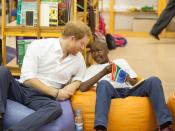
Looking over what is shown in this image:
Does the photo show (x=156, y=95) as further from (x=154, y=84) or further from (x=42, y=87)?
(x=42, y=87)

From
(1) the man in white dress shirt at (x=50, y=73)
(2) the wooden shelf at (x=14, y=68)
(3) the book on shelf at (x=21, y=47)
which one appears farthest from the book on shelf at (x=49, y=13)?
(1) the man in white dress shirt at (x=50, y=73)

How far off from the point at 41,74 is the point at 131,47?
11.2 ft

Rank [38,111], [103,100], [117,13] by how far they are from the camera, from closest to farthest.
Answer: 1. [38,111]
2. [103,100]
3. [117,13]

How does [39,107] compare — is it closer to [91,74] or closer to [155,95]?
[91,74]

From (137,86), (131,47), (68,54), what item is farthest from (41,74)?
(131,47)

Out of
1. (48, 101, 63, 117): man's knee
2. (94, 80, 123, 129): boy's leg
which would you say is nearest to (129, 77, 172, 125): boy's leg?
(94, 80, 123, 129): boy's leg

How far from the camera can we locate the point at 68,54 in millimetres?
2963

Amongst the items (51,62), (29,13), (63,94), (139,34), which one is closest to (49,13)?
(29,13)

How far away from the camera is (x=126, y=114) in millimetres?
2773

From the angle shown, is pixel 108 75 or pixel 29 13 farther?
pixel 29 13

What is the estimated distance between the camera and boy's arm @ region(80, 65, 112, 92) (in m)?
2.92

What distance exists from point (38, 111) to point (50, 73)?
1.44ft

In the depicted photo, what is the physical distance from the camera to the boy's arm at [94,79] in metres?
2.92

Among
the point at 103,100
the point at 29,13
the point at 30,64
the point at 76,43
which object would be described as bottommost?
the point at 103,100
